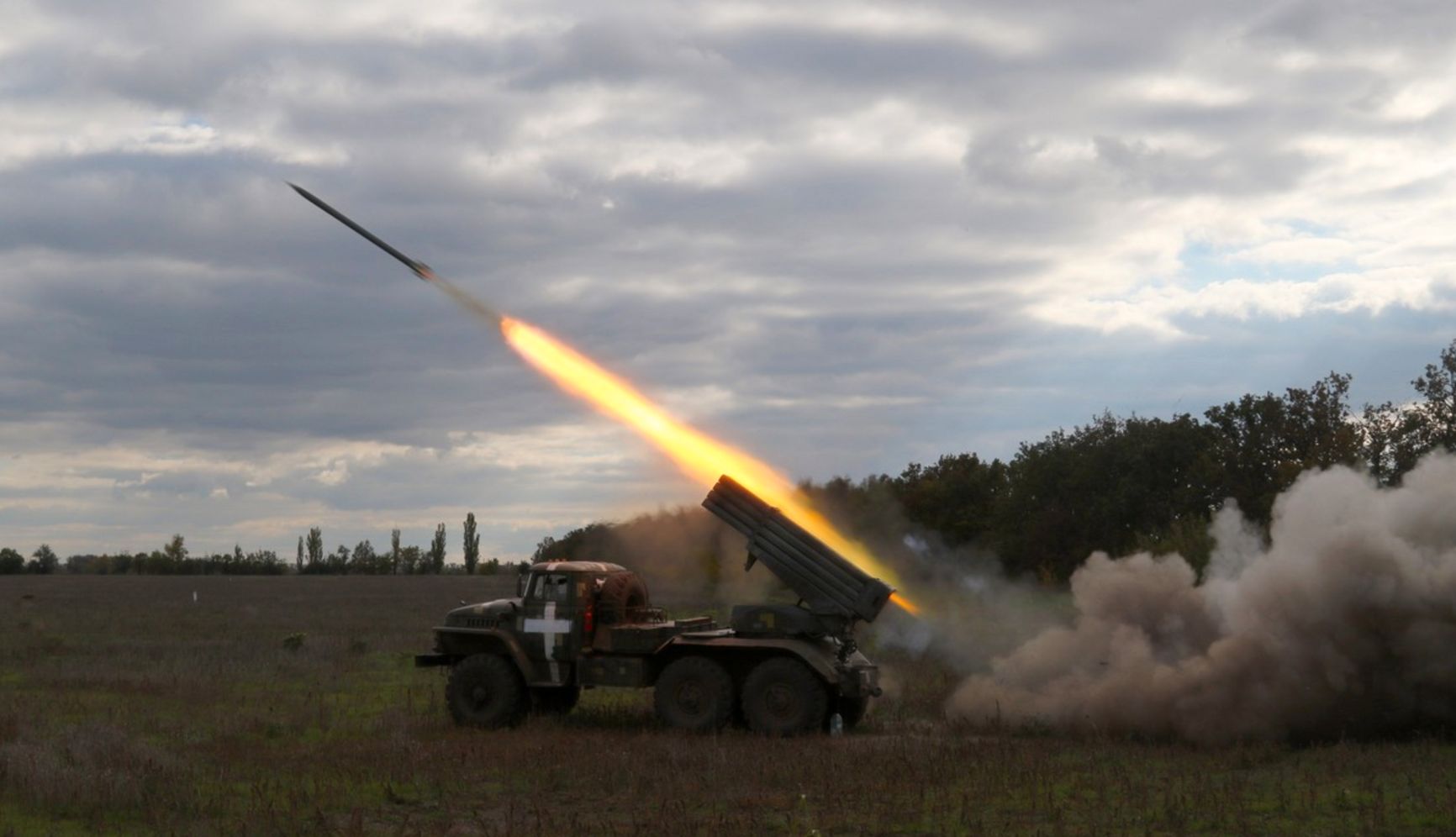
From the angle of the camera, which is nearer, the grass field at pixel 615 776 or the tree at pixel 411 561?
the grass field at pixel 615 776

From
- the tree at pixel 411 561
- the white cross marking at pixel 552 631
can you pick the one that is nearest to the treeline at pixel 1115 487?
the white cross marking at pixel 552 631

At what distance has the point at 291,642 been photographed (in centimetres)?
3403

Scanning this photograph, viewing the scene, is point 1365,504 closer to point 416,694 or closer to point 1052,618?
point 1052,618

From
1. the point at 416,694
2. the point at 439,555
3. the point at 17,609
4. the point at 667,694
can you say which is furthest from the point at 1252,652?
the point at 439,555

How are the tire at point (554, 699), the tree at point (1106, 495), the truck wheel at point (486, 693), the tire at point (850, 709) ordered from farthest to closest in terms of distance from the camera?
the tree at point (1106, 495) < the tire at point (554, 699) < the truck wheel at point (486, 693) < the tire at point (850, 709)

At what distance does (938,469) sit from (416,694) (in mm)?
41840

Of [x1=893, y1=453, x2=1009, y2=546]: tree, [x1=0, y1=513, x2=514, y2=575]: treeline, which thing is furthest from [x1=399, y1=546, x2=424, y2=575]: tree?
[x1=893, y1=453, x2=1009, y2=546]: tree

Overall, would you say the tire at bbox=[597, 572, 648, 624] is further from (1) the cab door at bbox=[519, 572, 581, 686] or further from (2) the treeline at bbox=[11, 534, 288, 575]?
(2) the treeline at bbox=[11, 534, 288, 575]

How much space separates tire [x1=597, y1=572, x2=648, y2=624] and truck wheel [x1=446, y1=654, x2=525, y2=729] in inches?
65.5

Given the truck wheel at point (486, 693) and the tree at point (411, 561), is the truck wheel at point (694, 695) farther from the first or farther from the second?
the tree at point (411, 561)

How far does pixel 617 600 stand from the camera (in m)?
21.0

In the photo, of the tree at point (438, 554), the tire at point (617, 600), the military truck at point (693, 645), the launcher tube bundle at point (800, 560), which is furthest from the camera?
the tree at point (438, 554)

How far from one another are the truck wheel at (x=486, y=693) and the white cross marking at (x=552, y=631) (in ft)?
1.90

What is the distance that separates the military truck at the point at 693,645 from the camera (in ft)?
64.5
